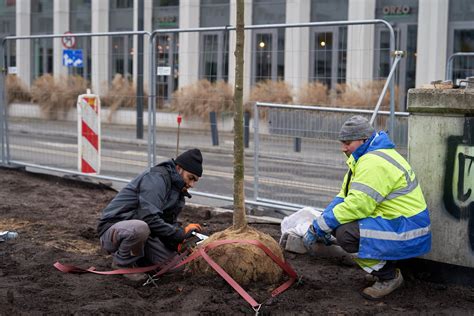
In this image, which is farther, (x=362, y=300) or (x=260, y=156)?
(x=260, y=156)

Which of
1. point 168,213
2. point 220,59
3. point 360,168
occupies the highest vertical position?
point 220,59

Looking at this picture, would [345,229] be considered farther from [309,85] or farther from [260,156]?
[309,85]

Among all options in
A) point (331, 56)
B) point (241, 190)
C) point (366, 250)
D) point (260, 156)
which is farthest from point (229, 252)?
point (331, 56)

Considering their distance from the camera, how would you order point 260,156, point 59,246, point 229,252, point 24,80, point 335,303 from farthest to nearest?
point 24,80 < point 260,156 < point 59,246 < point 229,252 < point 335,303

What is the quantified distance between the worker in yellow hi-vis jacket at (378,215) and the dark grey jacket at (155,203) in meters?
1.13

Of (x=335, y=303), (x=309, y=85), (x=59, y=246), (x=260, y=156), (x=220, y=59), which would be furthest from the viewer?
(x=309, y=85)

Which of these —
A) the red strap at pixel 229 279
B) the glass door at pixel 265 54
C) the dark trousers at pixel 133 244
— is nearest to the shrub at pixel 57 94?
the glass door at pixel 265 54

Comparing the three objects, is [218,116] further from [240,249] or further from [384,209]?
[384,209]

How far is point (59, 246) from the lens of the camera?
7145 millimetres

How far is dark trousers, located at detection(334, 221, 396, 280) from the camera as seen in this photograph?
5405 mm

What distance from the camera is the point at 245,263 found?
5609 millimetres

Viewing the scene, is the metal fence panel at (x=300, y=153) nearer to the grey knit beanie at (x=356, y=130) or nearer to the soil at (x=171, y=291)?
the soil at (x=171, y=291)

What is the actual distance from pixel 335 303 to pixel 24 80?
1025 centimetres

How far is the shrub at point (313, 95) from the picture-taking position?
53.2 feet
